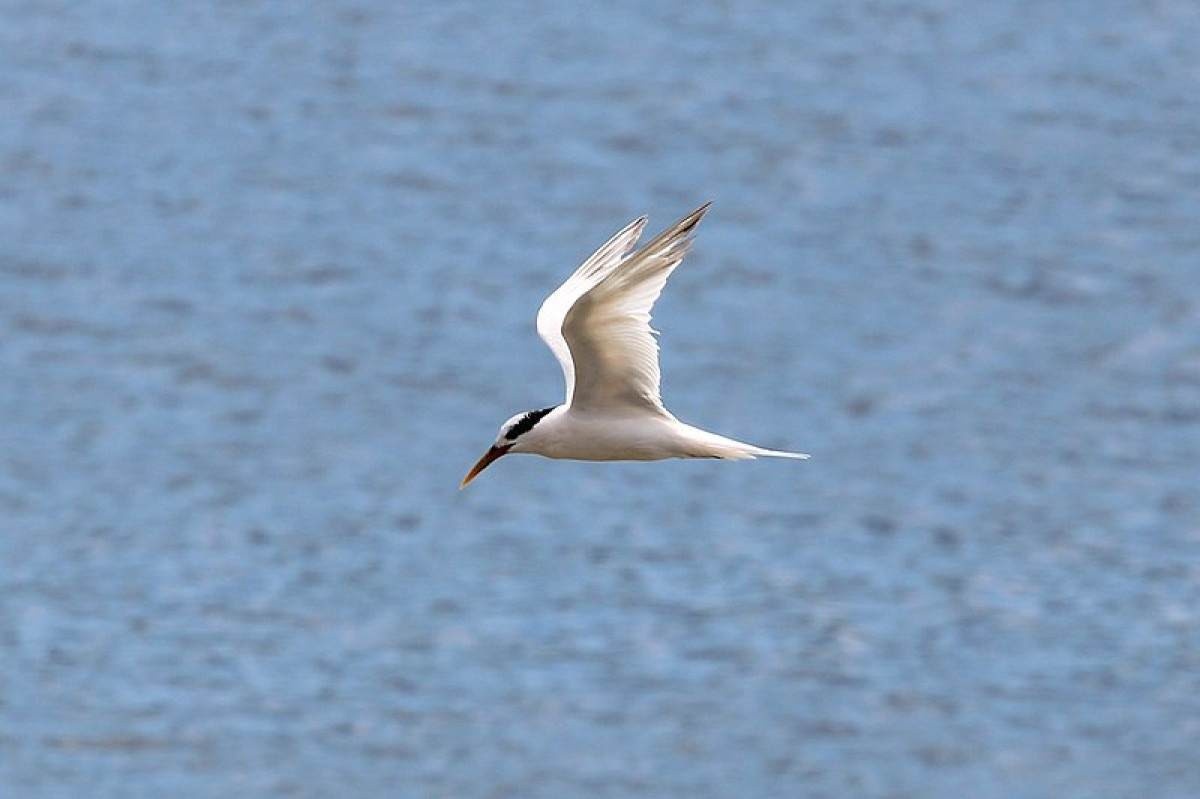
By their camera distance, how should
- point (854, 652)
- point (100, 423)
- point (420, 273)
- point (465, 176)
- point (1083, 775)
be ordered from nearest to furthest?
point (1083, 775), point (854, 652), point (100, 423), point (420, 273), point (465, 176)

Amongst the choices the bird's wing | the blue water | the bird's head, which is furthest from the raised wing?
the blue water

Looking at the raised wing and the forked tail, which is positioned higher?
the raised wing

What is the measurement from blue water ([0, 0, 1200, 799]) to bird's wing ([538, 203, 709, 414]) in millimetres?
14655

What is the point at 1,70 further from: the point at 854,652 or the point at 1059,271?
the point at 854,652

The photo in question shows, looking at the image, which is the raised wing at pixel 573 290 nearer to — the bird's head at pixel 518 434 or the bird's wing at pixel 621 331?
the bird's wing at pixel 621 331

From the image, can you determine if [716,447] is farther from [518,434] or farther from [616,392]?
[518,434]

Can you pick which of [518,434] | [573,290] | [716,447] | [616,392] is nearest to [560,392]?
[573,290]

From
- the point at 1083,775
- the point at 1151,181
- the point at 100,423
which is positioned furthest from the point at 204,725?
the point at 1151,181

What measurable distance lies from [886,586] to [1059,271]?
937 cm

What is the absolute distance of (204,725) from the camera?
26516 millimetres

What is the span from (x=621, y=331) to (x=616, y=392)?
42 cm

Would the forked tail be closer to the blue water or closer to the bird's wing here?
the bird's wing

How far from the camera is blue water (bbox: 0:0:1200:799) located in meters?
26.8

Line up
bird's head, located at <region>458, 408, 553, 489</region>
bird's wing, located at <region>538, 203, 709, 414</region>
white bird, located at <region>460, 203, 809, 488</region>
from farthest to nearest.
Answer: bird's head, located at <region>458, 408, 553, 489</region> < white bird, located at <region>460, 203, 809, 488</region> < bird's wing, located at <region>538, 203, 709, 414</region>
